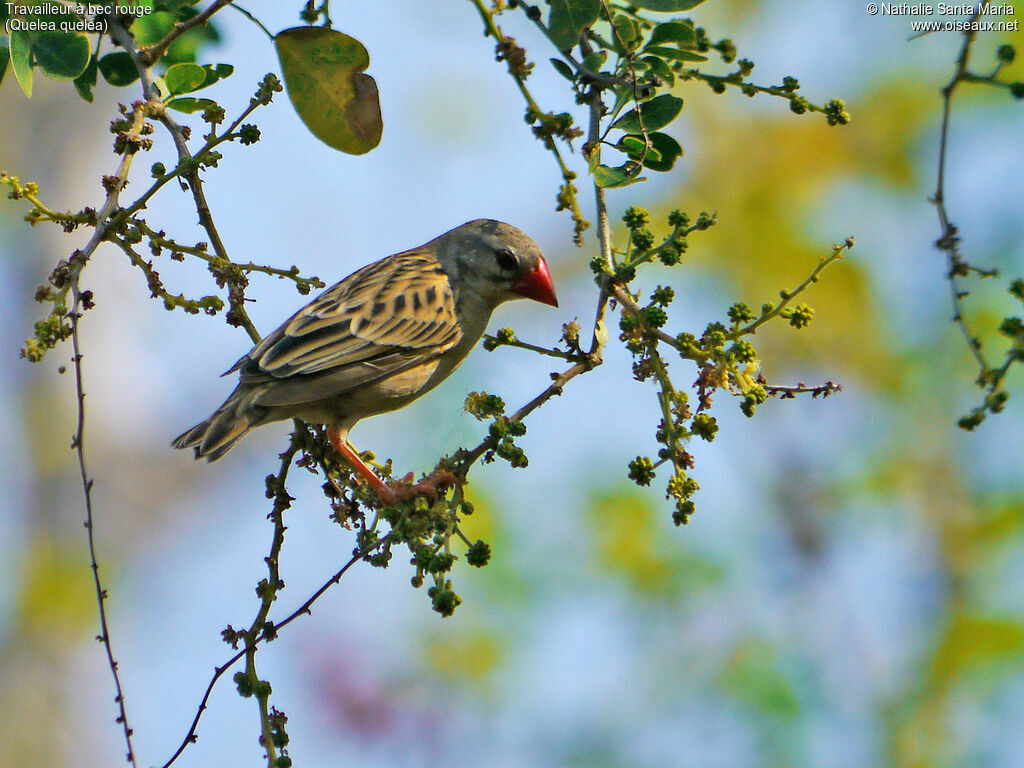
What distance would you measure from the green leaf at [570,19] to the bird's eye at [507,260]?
8.04 feet

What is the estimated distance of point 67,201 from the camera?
10.7m

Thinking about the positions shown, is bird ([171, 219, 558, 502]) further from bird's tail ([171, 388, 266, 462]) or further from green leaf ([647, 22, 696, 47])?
green leaf ([647, 22, 696, 47])

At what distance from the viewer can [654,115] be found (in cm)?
354

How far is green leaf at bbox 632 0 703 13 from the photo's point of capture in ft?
11.3

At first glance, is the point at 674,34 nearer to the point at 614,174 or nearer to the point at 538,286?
the point at 614,174

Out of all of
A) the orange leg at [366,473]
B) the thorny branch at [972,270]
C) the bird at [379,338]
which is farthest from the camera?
the bird at [379,338]

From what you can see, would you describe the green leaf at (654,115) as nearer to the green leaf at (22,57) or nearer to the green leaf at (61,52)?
the green leaf at (61,52)

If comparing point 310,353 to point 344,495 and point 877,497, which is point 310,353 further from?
point 877,497

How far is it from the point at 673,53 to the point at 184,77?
174 centimetres

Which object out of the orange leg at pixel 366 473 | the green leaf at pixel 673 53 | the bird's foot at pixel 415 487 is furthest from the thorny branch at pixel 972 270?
the orange leg at pixel 366 473

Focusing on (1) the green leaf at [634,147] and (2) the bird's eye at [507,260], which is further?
(2) the bird's eye at [507,260]

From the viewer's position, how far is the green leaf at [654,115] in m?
3.50

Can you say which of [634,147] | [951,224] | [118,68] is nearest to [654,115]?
[634,147]

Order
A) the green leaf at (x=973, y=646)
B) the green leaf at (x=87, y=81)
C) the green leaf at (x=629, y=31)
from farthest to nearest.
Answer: the green leaf at (x=973, y=646) → the green leaf at (x=87, y=81) → the green leaf at (x=629, y=31)
